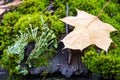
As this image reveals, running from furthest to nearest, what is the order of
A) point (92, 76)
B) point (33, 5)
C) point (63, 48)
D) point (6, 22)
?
point (33, 5) → point (6, 22) → point (63, 48) → point (92, 76)

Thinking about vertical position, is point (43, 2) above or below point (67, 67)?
above

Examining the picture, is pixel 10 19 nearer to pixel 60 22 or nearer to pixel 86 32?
pixel 60 22

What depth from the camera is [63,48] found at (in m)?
1.74

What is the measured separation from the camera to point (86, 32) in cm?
177

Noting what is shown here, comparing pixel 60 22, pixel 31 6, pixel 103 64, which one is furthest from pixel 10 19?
pixel 103 64

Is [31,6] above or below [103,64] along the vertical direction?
above

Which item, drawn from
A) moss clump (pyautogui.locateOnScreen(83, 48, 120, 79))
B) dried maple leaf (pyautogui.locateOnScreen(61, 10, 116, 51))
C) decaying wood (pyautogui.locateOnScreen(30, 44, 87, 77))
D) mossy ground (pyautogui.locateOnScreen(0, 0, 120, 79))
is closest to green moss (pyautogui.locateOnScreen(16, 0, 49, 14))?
mossy ground (pyautogui.locateOnScreen(0, 0, 120, 79))

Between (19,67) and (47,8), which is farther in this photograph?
(47,8)

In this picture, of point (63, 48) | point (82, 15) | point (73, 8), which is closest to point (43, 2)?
point (73, 8)

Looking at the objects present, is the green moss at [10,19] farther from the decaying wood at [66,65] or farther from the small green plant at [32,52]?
the decaying wood at [66,65]

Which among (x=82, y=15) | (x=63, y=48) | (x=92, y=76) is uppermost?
(x=82, y=15)

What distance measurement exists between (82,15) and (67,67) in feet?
1.29

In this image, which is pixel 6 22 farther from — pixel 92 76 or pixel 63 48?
pixel 92 76

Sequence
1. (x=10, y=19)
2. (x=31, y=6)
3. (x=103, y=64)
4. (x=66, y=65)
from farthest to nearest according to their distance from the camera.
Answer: (x=31, y=6) → (x=10, y=19) → (x=66, y=65) → (x=103, y=64)
